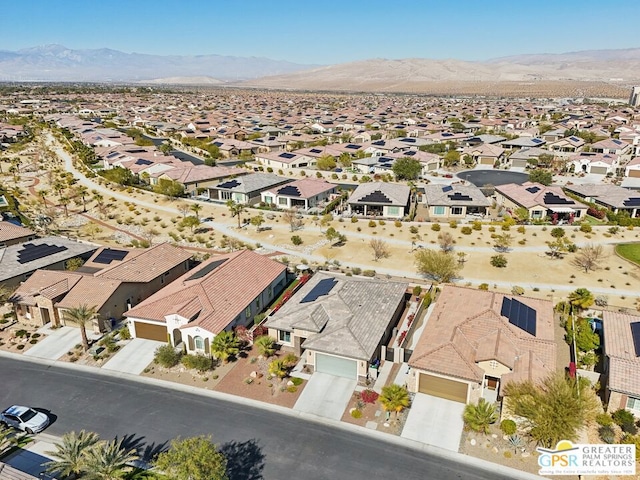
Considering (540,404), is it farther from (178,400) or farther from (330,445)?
(178,400)

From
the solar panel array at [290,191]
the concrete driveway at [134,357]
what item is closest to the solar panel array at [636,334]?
the concrete driveway at [134,357]

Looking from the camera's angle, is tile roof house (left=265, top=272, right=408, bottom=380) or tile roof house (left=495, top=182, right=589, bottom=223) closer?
tile roof house (left=265, top=272, right=408, bottom=380)

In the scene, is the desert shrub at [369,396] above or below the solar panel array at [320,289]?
below

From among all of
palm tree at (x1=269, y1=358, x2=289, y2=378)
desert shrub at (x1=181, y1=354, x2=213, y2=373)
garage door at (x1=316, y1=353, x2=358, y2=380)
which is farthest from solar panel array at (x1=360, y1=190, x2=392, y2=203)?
desert shrub at (x1=181, y1=354, x2=213, y2=373)

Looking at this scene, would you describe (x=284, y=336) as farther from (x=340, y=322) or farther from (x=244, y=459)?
(x=244, y=459)

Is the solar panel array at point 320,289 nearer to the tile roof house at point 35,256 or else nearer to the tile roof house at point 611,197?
the tile roof house at point 35,256

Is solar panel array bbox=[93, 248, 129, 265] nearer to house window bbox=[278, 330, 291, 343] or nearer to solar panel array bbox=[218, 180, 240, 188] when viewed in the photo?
house window bbox=[278, 330, 291, 343]
